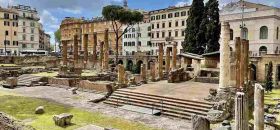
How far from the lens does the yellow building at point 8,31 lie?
7300 centimetres

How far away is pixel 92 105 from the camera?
21.7m

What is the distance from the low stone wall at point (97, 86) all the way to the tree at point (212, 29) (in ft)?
81.2

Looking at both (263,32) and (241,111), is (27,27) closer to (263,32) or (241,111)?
(263,32)

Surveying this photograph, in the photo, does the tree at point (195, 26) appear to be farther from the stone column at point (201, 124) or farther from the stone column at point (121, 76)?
the stone column at point (201, 124)

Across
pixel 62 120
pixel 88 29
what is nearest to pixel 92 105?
pixel 62 120

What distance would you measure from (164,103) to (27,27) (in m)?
71.4

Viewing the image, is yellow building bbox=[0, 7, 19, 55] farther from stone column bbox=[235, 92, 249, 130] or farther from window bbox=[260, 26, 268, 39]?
stone column bbox=[235, 92, 249, 130]

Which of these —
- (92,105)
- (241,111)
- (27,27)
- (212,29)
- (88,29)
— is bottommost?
(92,105)

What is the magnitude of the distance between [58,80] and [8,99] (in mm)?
8976

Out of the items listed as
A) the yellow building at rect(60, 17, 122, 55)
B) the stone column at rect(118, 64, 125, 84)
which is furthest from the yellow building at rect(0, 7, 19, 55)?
the stone column at rect(118, 64, 125, 84)

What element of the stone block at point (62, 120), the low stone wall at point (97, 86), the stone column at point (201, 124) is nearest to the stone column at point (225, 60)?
the low stone wall at point (97, 86)

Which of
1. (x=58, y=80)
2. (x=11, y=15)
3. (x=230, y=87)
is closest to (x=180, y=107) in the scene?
(x=230, y=87)

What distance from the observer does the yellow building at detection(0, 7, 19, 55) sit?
7300 cm

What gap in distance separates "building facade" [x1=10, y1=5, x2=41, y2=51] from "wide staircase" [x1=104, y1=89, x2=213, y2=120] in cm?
6432
